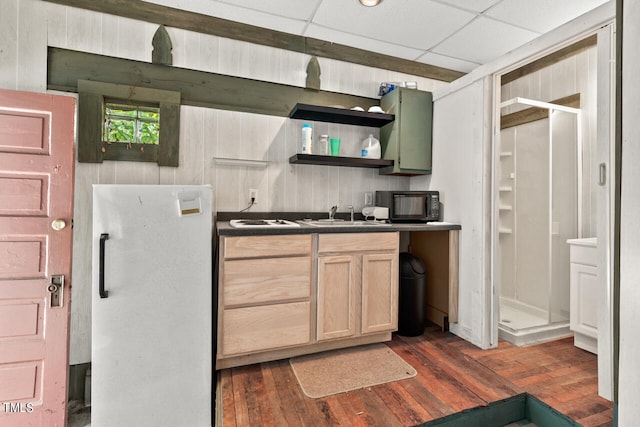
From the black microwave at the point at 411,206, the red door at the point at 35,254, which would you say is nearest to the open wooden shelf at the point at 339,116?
the black microwave at the point at 411,206

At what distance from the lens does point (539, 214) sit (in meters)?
2.90

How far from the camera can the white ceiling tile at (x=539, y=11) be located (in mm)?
2154

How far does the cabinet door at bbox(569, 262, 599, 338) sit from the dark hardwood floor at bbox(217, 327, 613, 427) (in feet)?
0.65

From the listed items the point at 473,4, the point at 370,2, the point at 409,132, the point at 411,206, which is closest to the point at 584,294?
the point at 411,206

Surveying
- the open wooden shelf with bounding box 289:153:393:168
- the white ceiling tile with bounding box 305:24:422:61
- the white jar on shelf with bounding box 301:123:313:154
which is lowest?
the open wooden shelf with bounding box 289:153:393:168

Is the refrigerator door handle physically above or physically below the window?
below

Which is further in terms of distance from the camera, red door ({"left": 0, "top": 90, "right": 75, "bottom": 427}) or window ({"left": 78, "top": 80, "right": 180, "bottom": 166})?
window ({"left": 78, "top": 80, "right": 180, "bottom": 166})

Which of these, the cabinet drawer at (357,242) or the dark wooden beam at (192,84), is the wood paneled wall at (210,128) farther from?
the cabinet drawer at (357,242)

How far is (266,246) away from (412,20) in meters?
2.10

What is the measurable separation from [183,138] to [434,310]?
102 inches

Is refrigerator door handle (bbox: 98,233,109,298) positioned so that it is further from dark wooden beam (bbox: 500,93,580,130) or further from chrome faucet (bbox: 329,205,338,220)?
dark wooden beam (bbox: 500,93,580,130)

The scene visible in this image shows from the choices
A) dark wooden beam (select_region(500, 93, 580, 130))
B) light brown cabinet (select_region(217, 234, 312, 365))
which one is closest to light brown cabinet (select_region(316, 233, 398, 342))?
light brown cabinet (select_region(217, 234, 312, 365))

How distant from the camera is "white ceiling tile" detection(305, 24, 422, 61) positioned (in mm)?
2570

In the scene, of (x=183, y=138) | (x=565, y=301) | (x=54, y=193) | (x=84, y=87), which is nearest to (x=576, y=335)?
(x=565, y=301)
